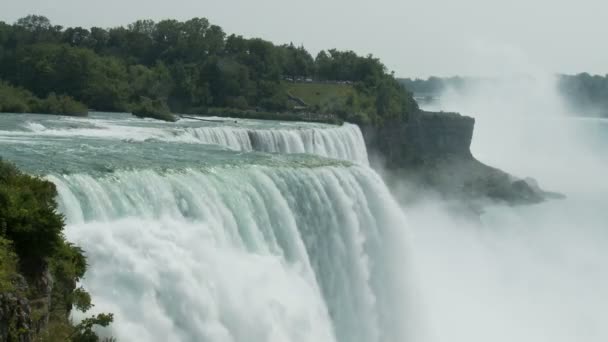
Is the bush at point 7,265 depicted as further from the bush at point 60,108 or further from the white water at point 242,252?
the bush at point 60,108

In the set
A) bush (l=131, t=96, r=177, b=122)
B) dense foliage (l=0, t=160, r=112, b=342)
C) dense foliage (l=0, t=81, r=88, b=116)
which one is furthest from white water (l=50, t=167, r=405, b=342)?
dense foliage (l=0, t=81, r=88, b=116)

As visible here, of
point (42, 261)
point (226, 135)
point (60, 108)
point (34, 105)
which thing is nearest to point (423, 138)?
point (60, 108)

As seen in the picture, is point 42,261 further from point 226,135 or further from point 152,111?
point 152,111

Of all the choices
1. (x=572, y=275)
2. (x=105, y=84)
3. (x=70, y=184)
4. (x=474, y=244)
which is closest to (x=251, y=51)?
(x=105, y=84)

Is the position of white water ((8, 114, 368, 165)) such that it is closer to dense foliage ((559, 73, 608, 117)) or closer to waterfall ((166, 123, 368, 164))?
waterfall ((166, 123, 368, 164))

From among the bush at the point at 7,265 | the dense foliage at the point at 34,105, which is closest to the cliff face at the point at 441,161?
the dense foliage at the point at 34,105

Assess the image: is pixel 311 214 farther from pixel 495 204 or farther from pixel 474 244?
pixel 495 204

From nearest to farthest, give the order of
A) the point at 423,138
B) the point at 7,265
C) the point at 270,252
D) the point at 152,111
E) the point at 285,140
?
the point at 7,265 → the point at 270,252 → the point at 285,140 → the point at 152,111 → the point at 423,138
